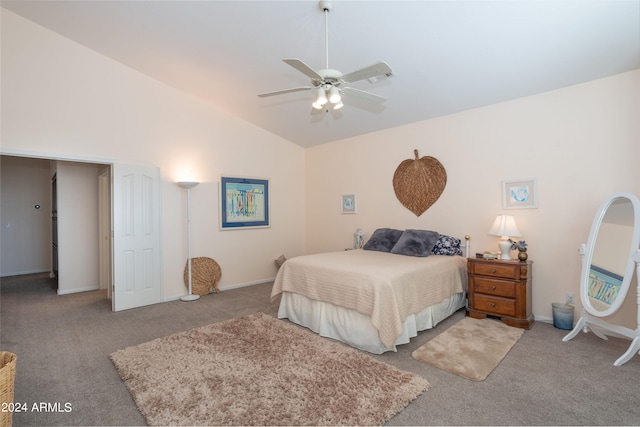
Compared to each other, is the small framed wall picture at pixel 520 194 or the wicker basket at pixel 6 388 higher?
the small framed wall picture at pixel 520 194

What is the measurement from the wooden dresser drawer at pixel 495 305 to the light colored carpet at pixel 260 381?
166 centimetres

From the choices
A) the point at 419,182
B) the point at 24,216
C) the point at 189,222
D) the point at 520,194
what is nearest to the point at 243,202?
the point at 189,222

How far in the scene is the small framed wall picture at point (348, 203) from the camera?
5.40m

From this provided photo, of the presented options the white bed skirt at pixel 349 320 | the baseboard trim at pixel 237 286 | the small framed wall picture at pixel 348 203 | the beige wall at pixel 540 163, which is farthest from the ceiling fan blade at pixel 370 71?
the baseboard trim at pixel 237 286

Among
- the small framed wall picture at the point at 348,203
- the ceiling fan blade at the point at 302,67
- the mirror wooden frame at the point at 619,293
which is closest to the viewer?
the ceiling fan blade at the point at 302,67

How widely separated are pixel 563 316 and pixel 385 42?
3326 mm

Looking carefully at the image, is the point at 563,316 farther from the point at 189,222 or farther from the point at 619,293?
the point at 189,222

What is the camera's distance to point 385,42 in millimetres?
2945

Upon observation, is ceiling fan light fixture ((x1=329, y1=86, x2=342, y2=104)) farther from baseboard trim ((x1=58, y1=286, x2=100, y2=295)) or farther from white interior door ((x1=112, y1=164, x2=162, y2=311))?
baseboard trim ((x1=58, y1=286, x2=100, y2=295))

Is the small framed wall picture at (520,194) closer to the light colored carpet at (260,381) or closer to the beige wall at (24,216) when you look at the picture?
the light colored carpet at (260,381)

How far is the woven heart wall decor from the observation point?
434cm

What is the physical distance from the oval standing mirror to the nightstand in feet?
1.62

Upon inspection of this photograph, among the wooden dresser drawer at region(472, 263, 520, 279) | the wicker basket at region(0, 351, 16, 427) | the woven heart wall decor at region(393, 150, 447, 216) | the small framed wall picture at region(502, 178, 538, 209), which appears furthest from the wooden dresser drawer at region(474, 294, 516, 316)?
the wicker basket at region(0, 351, 16, 427)

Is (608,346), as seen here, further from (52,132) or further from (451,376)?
(52,132)
